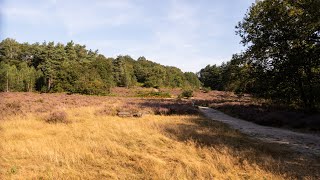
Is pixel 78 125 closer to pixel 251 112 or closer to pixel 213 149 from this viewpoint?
pixel 213 149

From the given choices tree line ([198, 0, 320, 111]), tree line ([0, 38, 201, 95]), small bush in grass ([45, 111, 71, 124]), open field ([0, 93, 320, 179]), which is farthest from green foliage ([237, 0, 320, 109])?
tree line ([0, 38, 201, 95])

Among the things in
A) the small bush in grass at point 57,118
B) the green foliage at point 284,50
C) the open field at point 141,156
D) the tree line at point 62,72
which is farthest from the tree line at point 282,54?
the tree line at point 62,72

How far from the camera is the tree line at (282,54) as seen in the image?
2027 centimetres

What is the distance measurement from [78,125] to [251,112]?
1384 cm

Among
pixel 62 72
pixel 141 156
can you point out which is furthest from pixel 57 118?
pixel 62 72

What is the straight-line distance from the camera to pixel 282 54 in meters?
22.7

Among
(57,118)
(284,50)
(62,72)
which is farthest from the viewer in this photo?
(62,72)

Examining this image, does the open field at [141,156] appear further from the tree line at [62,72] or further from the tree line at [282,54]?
the tree line at [62,72]

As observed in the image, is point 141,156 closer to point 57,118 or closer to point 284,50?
point 57,118

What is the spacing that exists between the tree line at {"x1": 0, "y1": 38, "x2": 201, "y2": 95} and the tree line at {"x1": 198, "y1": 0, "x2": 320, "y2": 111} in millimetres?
38310

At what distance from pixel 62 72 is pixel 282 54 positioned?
51.8m

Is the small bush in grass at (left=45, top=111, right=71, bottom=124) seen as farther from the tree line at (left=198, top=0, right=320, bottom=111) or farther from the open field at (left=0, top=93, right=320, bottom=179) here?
the tree line at (left=198, top=0, right=320, bottom=111)

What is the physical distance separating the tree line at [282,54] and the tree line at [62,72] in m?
38.3

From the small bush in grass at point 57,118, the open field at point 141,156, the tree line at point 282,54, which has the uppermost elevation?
the tree line at point 282,54
